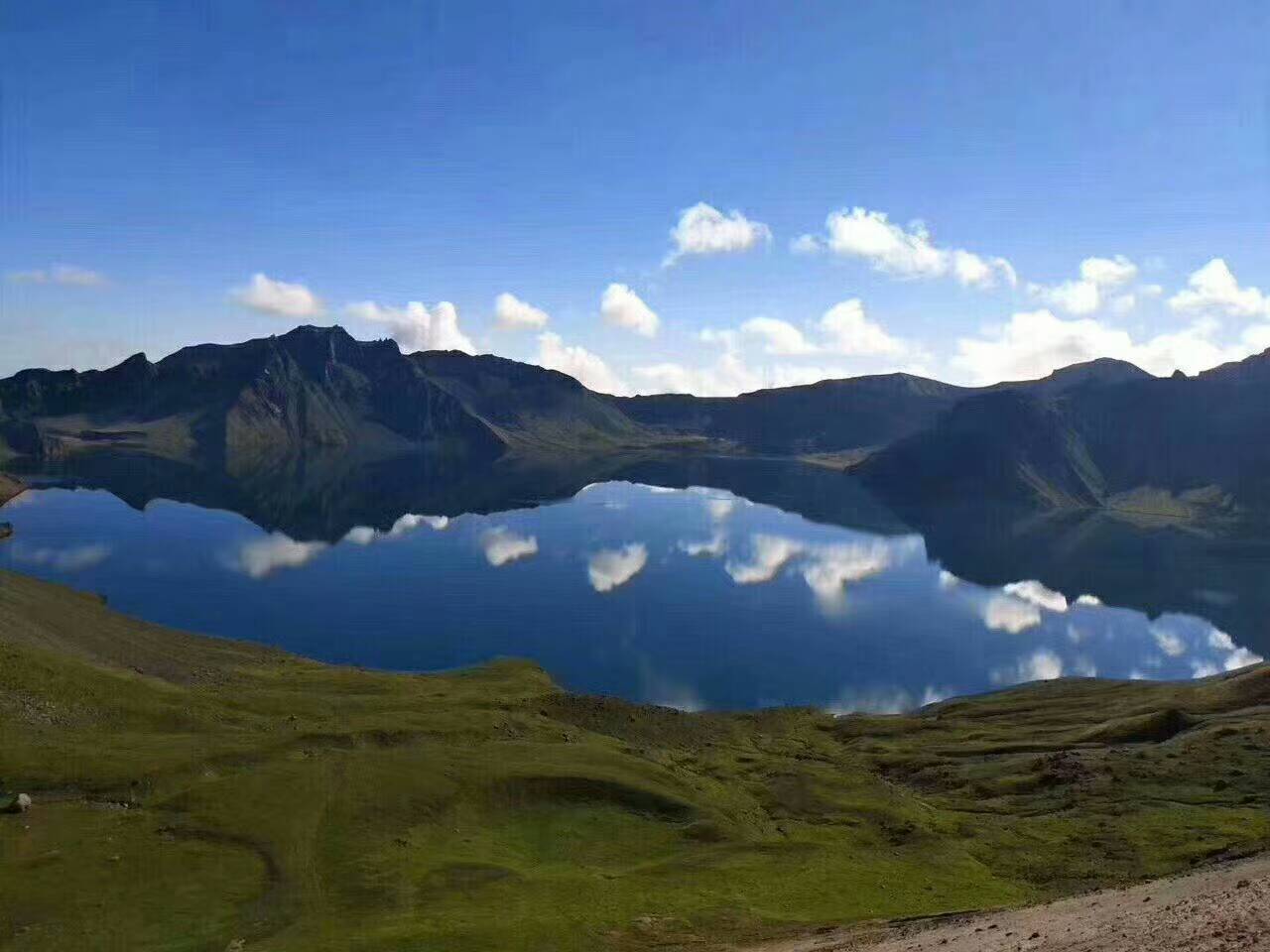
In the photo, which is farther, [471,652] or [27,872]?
[471,652]

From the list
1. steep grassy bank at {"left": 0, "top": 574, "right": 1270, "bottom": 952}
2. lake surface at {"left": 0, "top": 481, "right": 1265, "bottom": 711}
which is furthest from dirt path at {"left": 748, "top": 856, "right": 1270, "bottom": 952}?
lake surface at {"left": 0, "top": 481, "right": 1265, "bottom": 711}

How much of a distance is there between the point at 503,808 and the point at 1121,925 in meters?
45.1

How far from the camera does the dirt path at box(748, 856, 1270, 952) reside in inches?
1109

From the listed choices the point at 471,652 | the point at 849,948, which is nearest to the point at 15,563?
the point at 471,652

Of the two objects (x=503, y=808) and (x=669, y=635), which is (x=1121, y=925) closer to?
(x=503, y=808)

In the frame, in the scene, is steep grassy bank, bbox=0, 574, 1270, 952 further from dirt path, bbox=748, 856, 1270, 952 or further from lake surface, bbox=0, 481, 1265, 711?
lake surface, bbox=0, 481, 1265, 711

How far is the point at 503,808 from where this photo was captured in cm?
6444

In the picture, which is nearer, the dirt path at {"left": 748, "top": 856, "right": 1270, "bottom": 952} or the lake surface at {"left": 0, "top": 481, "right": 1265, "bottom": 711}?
the dirt path at {"left": 748, "top": 856, "right": 1270, "bottom": 952}

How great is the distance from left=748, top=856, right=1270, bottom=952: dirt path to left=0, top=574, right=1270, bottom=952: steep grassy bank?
8.45 m

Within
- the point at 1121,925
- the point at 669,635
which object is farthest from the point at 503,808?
the point at 669,635

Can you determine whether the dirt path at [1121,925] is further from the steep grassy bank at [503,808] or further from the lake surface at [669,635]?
the lake surface at [669,635]

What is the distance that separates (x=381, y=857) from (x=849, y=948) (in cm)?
3069

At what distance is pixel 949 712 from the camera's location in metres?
122

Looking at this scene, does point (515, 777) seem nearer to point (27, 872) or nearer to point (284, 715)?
point (284, 715)
